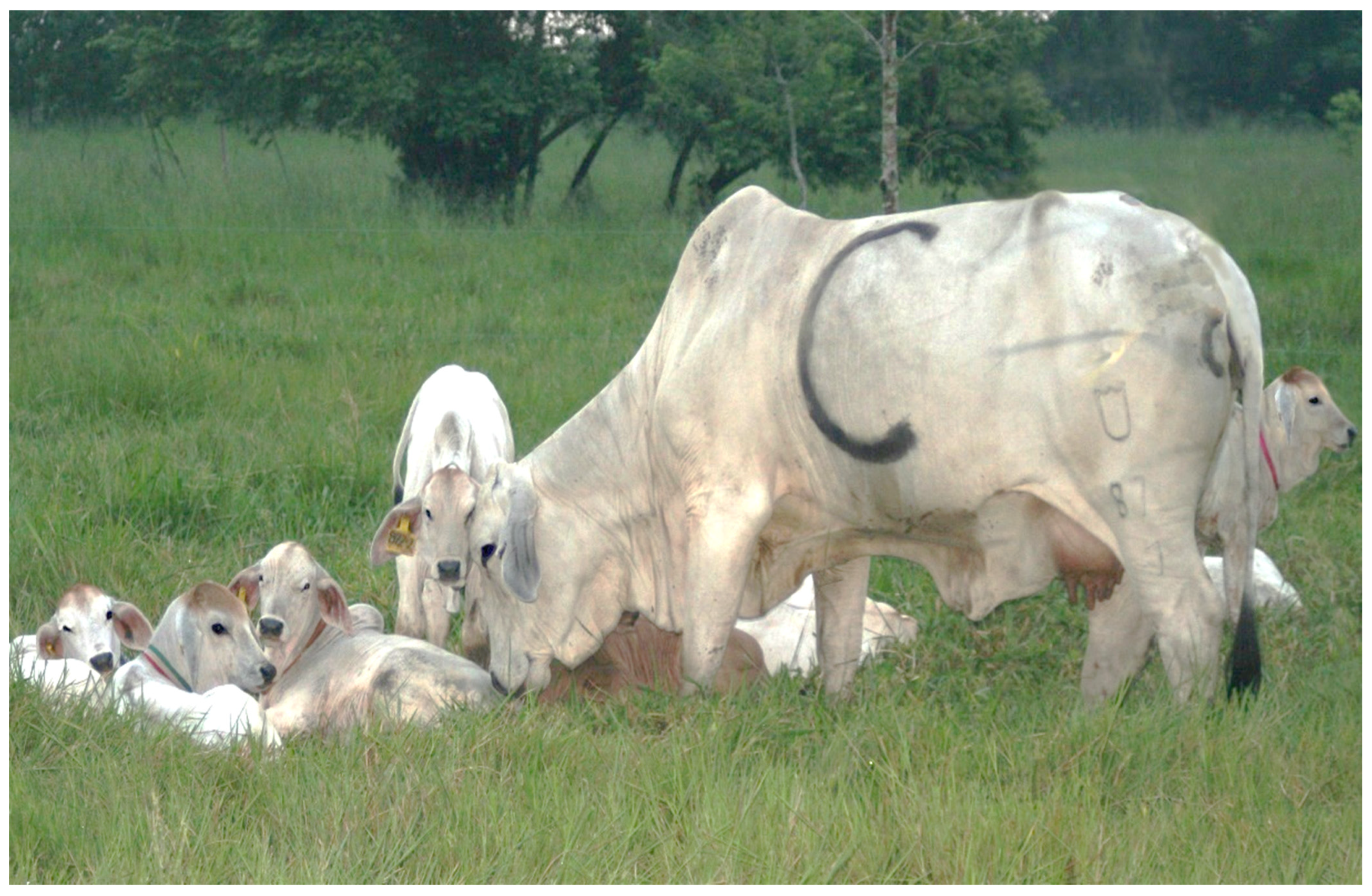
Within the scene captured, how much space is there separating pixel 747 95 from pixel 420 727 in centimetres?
436

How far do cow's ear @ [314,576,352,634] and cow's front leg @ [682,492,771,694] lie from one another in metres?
1.11

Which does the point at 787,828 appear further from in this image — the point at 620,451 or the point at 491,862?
the point at 620,451

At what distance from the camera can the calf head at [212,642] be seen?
15.4ft

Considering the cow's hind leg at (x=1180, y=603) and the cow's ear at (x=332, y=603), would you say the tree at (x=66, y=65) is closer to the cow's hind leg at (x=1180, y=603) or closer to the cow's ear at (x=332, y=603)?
the cow's ear at (x=332, y=603)

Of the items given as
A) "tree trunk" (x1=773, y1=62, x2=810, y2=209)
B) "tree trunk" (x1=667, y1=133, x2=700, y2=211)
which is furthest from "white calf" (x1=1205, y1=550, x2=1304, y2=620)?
"tree trunk" (x1=667, y1=133, x2=700, y2=211)

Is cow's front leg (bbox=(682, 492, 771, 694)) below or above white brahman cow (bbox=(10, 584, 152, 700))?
above

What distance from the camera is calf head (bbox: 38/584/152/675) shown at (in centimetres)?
484

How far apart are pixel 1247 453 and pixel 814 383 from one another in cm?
111

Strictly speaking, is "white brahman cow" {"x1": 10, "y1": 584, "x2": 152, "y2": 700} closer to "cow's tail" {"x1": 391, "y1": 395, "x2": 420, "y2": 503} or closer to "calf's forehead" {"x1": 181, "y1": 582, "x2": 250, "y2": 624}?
"calf's forehead" {"x1": 181, "y1": 582, "x2": 250, "y2": 624}

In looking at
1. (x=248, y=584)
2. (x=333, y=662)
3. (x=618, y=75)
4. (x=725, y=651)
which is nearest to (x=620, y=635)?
(x=725, y=651)

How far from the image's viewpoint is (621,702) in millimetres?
4441

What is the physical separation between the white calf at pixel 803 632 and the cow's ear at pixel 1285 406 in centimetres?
190

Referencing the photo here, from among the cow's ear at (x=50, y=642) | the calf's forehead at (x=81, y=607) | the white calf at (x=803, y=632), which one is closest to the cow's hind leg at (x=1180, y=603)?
the white calf at (x=803, y=632)

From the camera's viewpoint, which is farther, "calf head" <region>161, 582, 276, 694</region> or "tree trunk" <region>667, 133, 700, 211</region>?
"tree trunk" <region>667, 133, 700, 211</region>
